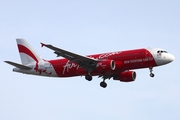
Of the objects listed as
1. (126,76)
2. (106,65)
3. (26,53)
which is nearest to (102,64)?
(106,65)

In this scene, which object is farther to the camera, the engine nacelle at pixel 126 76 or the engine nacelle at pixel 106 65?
the engine nacelle at pixel 126 76

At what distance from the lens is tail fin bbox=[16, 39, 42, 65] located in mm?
83562

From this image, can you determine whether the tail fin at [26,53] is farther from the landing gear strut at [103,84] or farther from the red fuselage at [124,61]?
the landing gear strut at [103,84]

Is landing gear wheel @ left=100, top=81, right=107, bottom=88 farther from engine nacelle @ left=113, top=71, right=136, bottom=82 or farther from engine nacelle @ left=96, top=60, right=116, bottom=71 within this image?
engine nacelle @ left=96, top=60, right=116, bottom=71

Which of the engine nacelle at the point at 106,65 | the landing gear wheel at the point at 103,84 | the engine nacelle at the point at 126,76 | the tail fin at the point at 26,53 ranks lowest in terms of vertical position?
the landing gear wheel at the point at 103,84

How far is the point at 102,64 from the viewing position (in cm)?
7419

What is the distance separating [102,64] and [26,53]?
52.2 feet

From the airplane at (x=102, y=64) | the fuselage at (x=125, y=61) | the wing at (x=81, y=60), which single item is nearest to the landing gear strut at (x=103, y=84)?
the airplane at (x=102, y=64)

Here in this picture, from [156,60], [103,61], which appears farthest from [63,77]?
[156,60]

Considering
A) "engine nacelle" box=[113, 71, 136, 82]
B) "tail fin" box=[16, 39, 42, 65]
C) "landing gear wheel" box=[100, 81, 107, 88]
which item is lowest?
"landing gear wheel" box=[100, 81, 107, 88]

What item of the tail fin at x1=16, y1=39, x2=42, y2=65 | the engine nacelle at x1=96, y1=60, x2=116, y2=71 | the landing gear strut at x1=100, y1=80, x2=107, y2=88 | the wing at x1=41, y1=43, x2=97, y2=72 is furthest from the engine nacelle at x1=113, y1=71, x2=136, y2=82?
the tail fin at x1=16, y1=39, x2=42, y2=65

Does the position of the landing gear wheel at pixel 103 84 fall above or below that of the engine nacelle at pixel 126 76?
below

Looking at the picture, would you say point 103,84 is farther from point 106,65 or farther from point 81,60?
point 106,65

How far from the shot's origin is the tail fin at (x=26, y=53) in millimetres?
83562
